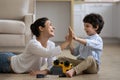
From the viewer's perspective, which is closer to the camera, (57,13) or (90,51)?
(90,51)

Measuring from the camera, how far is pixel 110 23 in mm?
5379

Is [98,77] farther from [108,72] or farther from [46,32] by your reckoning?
[46,32]

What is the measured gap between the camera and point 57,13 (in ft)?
17.1

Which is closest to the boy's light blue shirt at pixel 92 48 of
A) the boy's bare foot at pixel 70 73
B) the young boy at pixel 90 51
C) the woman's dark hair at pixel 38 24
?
the young boy at pixel 90 51

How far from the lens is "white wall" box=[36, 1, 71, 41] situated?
16.9 feet

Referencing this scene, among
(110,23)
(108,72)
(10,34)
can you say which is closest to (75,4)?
(110,23)

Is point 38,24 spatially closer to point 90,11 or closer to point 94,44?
point 94,44

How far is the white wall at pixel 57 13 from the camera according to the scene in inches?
203

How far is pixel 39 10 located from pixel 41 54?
3.21 m

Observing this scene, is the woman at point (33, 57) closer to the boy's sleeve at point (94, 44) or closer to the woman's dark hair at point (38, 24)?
the woman's dark hair at point (38, 24)

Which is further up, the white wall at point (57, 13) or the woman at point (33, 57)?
the woman at point (33, 57)

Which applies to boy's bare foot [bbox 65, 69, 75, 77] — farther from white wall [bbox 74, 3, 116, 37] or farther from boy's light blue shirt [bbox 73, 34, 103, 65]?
white wall [bbox 74, 3, 116, 37]

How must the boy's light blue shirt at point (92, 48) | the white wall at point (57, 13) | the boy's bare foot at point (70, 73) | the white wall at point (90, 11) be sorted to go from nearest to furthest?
1. the boy's bare foot at point (70, 73)
2. the boy's light blue shirt at point (92, 48)
3. the white wall at point (57, 13)
4. the white wall at point (90, 11)

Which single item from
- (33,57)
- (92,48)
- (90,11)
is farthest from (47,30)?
(90,11)
